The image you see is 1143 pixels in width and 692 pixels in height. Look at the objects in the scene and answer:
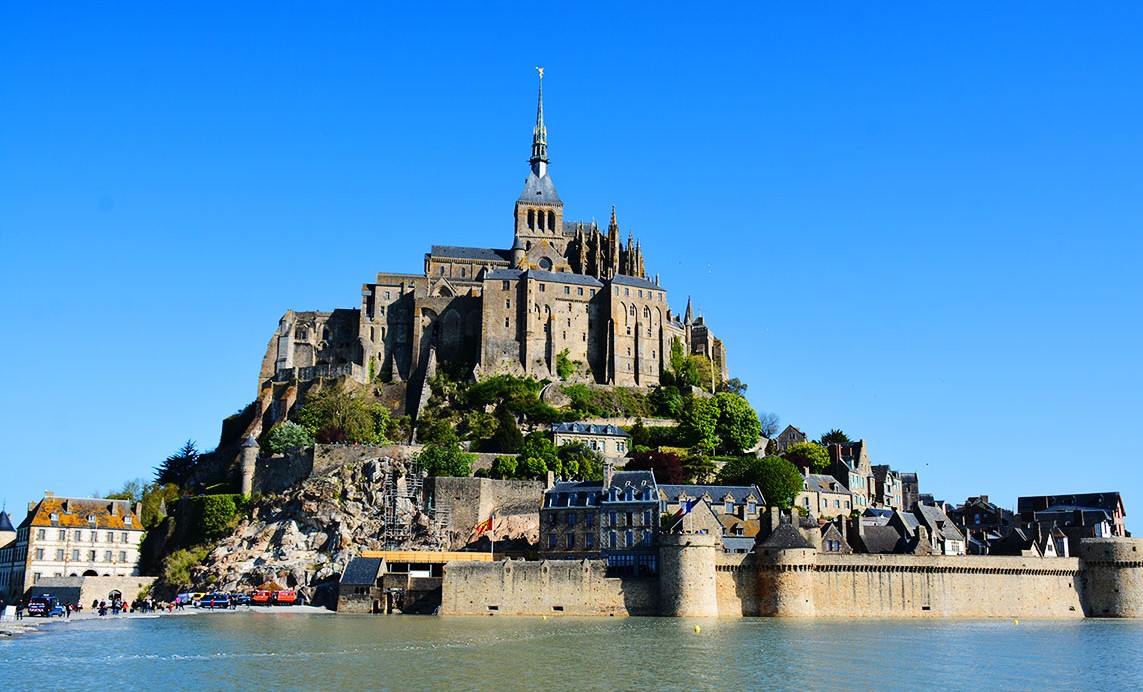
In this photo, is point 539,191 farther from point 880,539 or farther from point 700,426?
point 880,539

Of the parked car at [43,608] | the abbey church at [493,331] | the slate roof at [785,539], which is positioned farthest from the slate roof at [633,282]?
→ the parked car at [43,608]

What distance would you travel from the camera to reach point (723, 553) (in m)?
55.5

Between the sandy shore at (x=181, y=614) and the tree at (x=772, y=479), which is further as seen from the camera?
the tree at (x=772, y=479)

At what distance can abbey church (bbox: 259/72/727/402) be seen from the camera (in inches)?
3334

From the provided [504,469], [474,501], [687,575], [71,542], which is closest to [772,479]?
[687,575]

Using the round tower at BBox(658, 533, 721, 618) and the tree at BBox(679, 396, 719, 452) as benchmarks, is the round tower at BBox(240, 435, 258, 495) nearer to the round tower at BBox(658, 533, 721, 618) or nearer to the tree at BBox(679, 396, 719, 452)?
the tree at BBox(679, 396, 719, 452)

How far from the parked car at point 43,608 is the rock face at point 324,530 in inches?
273

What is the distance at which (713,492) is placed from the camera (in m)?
62.3

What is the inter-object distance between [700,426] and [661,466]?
8937 millimetres

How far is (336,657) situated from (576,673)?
8.28 metres

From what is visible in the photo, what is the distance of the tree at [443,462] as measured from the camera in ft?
216

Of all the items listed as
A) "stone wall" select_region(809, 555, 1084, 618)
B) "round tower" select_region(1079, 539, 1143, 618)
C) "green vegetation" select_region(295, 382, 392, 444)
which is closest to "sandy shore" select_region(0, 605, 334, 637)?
"green vegetation" select_region(295, 382, 392, 444)

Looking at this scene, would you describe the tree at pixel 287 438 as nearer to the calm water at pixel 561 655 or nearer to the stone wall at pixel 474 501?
the stone wall at pixel 474 501

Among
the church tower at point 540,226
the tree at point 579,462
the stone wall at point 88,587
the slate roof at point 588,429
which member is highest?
the church tower at point 540,226
